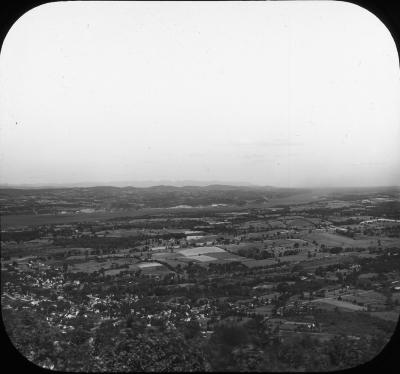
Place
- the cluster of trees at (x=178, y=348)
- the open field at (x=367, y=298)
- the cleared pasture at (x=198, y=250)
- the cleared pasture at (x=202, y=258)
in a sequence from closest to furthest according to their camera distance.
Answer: the cluster of trees at (x=178, y=348) → the open field at (x=367, y=298) → the cleared pasture at (x=202, y=258) → the cleared pasture at (x=198, y=250)

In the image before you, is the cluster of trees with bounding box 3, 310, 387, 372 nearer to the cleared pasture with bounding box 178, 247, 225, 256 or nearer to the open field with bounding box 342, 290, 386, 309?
the open field with bounding box 342, 290, 386, 309

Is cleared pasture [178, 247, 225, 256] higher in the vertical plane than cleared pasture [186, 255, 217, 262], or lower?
higher

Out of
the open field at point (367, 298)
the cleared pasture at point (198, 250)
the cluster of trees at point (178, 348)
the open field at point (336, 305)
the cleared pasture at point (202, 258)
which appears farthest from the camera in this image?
the cleared pasture at point (198, 250)

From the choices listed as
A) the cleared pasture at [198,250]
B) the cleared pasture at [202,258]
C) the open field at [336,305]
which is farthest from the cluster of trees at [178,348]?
the cleared pasture at [198,250]

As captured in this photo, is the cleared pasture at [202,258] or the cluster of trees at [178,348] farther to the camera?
the cleared pasture at [202,258]

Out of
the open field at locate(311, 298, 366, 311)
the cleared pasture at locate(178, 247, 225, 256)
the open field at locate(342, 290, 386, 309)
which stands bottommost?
the open field at locate(311, 298, 366, 311)

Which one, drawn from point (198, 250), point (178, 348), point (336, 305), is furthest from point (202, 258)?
point (178, 348)

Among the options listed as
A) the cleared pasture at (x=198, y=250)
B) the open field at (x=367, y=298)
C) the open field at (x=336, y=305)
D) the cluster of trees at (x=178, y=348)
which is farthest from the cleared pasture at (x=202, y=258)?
the cluster of trees at (x=178, y=348)

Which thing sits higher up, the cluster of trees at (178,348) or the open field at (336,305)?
the cluster of trees at (178,348)

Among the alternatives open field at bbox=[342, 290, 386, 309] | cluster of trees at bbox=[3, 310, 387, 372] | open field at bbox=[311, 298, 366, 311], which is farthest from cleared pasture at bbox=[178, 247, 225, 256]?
cluster of trees at bbox=[3, 310, 387, 372]

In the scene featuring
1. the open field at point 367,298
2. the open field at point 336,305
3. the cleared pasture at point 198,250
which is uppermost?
the cleared pasture at point 198,250

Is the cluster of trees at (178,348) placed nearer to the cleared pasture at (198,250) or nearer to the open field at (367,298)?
the open field at (367,298)
